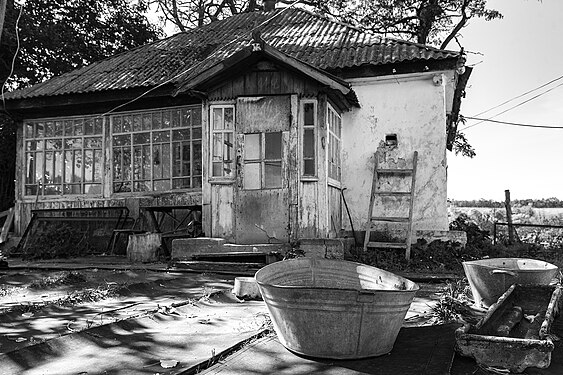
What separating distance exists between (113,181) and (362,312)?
9.67 metres

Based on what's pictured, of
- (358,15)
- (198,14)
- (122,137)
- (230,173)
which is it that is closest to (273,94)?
(230,173)

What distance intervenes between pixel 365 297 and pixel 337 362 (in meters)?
0.49

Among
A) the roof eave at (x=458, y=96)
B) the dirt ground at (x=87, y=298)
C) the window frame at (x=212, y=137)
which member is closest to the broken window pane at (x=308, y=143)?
the window frame at (x=212, y=137)

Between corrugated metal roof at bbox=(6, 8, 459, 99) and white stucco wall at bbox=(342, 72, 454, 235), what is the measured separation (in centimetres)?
64

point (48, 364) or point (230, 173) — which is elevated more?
→ point (230, 173)

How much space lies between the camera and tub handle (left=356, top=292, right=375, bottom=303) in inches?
114

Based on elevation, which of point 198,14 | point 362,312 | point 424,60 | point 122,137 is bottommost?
point 362,312

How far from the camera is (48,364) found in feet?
9.72

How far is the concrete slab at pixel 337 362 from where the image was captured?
2855mm

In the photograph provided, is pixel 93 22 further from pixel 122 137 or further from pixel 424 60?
pixel 424 60

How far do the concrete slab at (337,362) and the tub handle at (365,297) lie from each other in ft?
1.37

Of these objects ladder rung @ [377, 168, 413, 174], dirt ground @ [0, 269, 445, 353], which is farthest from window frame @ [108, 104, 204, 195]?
ladder rung @ [377, 168, 413, 174]

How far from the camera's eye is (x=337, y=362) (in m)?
3.03

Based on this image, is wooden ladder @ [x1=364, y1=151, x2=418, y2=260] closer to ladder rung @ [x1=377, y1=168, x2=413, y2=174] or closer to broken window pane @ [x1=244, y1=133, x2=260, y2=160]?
ladder rung @ [x1=377, y1=168, x2=413, y2=174]
